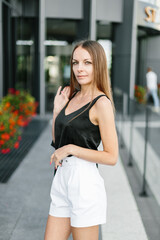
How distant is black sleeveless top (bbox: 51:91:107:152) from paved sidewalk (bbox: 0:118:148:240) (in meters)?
1.90

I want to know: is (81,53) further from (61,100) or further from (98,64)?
(61,100)

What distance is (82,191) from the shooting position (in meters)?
2.12

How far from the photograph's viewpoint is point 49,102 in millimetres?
16250

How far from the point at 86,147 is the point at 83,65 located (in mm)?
533

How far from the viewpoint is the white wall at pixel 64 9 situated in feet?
45.5

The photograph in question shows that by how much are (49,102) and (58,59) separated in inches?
102

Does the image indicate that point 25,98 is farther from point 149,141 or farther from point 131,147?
point 149,141

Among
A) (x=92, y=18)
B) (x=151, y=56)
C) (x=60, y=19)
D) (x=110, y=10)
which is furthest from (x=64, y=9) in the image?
(x=151, y=56)

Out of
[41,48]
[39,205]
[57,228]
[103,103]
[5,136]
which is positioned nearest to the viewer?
[103,103]

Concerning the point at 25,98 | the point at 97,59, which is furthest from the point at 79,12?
the point at 97,59

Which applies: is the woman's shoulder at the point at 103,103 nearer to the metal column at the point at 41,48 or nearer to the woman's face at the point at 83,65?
the woman's face at the point at 83,65

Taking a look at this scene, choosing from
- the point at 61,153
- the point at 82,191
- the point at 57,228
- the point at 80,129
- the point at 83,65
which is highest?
the point at 83,65

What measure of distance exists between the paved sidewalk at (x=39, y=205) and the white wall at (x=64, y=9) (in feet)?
28.8

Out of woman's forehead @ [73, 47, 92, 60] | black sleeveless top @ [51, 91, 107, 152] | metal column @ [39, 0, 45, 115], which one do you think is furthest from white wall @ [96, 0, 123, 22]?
black sleeveless top @ [51, 91, 107, 152]
